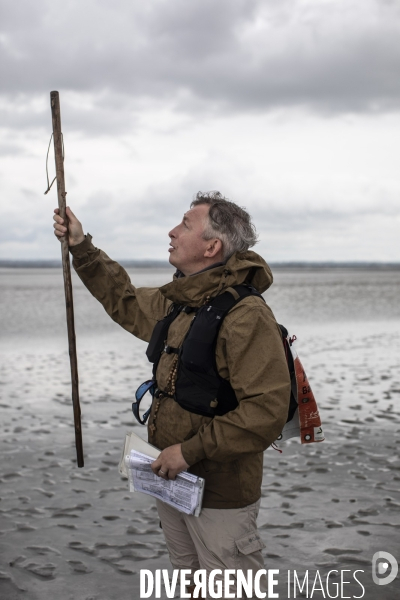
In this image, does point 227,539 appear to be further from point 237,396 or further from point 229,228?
point 229,228

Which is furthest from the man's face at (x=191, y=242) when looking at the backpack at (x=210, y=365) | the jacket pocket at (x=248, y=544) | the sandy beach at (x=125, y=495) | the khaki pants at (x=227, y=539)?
the sandy beach at (x=125, y=495)

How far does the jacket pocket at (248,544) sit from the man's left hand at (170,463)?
488 millimetres

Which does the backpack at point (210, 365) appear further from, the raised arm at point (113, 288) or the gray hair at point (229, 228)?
the raised arm at point (113, 288)

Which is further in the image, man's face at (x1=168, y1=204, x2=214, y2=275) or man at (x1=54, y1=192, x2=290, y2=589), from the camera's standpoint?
man's face at (x1=168, y1=204, x2=214, y2=275)

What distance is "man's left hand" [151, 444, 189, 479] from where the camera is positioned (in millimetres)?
3232

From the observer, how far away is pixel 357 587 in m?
4.97

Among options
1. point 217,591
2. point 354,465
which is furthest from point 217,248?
point 354,465

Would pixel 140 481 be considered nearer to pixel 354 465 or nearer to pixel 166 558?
pixel 166 558

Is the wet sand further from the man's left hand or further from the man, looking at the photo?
the man's left hand

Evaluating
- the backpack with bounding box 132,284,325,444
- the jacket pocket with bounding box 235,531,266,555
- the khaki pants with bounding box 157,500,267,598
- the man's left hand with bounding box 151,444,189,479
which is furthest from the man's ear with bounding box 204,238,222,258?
the jacket pocket with bounding box 235,531,266,555

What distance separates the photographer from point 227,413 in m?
3.17

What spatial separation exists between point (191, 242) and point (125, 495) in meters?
4.28

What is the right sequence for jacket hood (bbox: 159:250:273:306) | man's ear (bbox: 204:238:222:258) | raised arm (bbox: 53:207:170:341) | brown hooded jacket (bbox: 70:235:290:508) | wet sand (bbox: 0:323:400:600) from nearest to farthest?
brown hooded jacket (bbox: 70:235:290:508), jacket hood (bbox: 159:250:273:306), man's ear (bbox: 204:238:222:258), raised arm (bbox: 53:207:170:341), wet sand (bbox: 0:323:400:600)

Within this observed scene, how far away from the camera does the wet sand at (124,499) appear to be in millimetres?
5258
